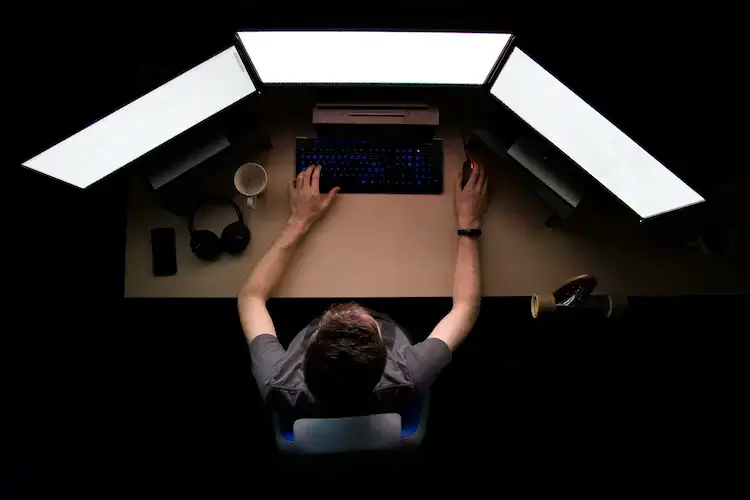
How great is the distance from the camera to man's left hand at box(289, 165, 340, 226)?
4.75 ft

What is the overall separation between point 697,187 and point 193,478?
5.73ft

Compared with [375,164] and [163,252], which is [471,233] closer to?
[375,164]

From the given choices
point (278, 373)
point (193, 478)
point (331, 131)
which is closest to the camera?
point (278, 373)

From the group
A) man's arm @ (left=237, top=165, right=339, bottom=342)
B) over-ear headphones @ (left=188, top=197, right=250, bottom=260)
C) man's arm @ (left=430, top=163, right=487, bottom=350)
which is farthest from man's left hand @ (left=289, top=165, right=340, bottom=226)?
man's arm @ (left=430, top=163, right=487, bottom=350)

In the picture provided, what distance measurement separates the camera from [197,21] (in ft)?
4.60

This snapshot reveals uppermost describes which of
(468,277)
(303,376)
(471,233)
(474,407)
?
(471,233)

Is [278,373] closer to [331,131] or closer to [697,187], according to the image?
[331,131]

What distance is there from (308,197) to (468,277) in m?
0.47

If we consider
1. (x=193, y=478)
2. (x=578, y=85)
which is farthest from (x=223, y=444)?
(x=578, y=85)

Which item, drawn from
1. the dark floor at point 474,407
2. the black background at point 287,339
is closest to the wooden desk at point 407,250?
the black background at point 287,339

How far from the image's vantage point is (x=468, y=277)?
1440 millimetres

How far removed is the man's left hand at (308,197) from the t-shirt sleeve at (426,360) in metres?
0.43

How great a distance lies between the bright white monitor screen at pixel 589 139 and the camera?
1.22 m

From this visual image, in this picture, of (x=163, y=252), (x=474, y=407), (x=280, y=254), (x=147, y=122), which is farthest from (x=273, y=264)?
(x=474, y=407)
